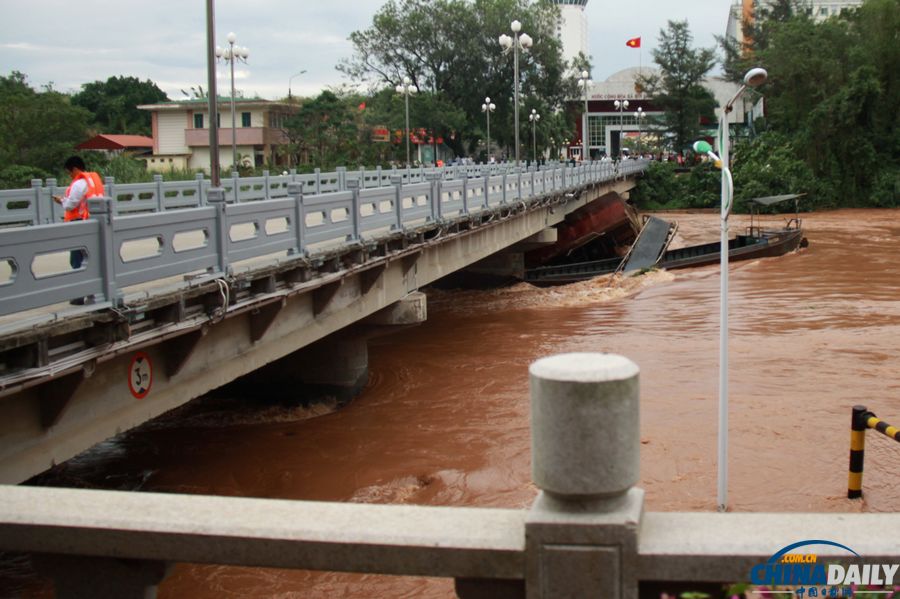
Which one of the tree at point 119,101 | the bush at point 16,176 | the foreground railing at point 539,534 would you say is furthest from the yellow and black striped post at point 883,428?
the tree at point 119,101

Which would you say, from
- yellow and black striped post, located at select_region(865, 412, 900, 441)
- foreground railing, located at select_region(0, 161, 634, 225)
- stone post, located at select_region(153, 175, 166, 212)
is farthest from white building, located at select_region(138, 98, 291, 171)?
yellow and black striped post, located at select_region(865, 412, 900, 441)

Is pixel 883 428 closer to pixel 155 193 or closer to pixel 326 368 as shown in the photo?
pixel 326 368

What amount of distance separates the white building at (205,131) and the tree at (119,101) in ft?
33.8

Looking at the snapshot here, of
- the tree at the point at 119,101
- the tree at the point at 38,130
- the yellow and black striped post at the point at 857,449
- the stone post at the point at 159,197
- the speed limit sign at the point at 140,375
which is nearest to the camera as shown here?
the speed limit sign at the point at 140,375

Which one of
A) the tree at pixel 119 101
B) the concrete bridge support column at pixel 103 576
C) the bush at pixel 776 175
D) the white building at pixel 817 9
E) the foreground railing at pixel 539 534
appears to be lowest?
the concrete bridge support column at pixel 103 576

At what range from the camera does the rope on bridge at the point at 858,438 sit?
28.3 feet

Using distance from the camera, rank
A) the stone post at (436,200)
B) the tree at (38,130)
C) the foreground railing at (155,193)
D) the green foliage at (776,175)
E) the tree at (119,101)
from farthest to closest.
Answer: the tree at (119,101) < the green foliage at (776,175) < the tree at (38,130) < the stone post at (436,200) < the foreground railing at (155,193)

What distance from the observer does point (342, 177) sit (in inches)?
1069

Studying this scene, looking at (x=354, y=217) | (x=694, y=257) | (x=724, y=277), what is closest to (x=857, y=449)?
(x=724, y=277)

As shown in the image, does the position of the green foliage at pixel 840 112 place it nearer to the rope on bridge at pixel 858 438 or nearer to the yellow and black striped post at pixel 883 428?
the rope on bridge at pixel 858 438

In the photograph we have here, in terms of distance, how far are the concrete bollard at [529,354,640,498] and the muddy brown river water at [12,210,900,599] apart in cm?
584

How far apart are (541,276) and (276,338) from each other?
23472 mm

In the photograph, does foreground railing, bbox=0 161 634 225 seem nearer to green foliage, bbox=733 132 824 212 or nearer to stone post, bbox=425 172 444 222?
stone post, bbox=425 172 444 222

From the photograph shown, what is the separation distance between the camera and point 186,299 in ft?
29.3
